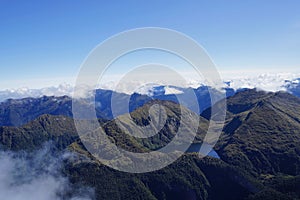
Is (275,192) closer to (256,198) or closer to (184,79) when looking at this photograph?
(256,198)

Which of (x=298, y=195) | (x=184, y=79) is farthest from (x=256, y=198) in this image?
(x=184, y=79)

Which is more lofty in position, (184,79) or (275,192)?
(184,79)

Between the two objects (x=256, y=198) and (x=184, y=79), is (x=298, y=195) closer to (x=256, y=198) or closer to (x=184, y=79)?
(x=256, y=198)

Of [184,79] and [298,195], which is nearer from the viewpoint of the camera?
[184,79]

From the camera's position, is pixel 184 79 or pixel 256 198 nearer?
pixel 184 79

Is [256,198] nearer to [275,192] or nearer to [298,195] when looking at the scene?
[275,192]

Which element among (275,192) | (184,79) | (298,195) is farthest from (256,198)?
(184,79)

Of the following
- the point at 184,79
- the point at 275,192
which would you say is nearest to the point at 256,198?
the point at 275,192
